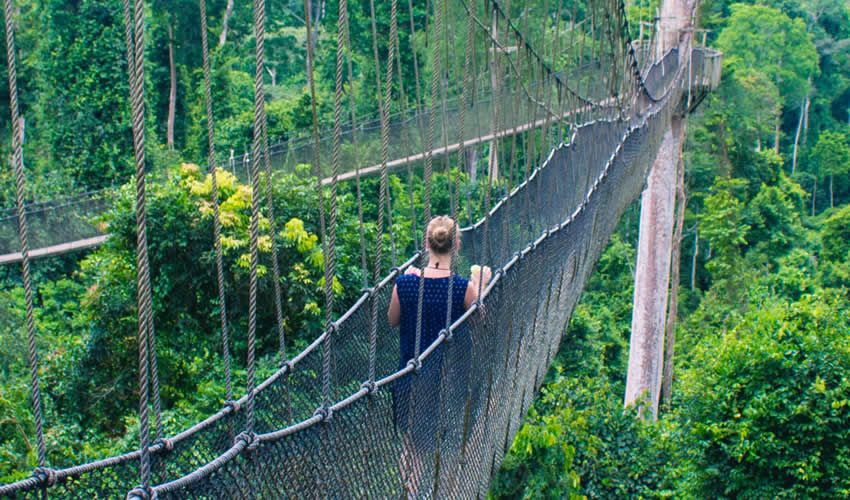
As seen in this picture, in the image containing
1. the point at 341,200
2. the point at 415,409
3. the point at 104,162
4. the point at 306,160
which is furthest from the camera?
the point at 104,162

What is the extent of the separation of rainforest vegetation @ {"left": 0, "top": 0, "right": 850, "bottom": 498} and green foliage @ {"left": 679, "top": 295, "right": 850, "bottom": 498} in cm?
2

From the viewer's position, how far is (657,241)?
8.93m

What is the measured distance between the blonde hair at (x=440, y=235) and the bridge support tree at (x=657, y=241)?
7.00 m

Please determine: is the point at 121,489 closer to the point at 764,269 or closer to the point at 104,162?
the point at 104,162

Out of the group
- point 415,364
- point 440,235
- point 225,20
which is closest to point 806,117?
point 225,20

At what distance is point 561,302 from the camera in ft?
11.6

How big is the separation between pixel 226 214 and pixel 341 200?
1.30 metres

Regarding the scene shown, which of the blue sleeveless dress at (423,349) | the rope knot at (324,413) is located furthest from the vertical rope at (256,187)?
the blue sleeveless dress at (423,349)

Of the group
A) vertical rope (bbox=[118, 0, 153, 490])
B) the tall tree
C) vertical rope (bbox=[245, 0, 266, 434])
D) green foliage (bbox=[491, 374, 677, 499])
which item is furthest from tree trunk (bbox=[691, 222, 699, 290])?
vertical rope (bbox=[118, 0, 153, 490])

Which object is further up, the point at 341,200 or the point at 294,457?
the point at 294,457

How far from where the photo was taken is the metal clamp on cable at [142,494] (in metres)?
1.06

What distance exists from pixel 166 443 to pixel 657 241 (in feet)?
26.6

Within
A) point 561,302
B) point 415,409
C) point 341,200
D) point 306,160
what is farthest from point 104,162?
point 415,409

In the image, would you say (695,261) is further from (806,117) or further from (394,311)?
(394,311)
